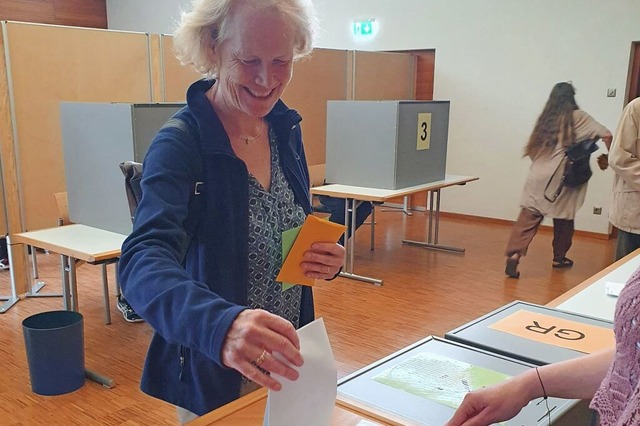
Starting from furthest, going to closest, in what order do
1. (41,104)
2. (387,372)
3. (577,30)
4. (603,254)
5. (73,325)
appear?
(577,30), (603,254), (41,104), (73,325), (387,372)

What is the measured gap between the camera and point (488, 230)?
660cm

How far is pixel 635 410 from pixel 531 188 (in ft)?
13.8

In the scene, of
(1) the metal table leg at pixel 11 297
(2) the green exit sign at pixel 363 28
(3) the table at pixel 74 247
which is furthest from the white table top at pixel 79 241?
(2) the green exit sign at pixel 363 28

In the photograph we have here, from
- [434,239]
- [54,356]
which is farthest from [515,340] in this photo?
[434,239]

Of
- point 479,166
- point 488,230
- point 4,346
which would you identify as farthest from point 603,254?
point 4,346

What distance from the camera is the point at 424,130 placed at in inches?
201

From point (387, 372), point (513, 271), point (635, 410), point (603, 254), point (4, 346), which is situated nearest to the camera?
point (635, 410)

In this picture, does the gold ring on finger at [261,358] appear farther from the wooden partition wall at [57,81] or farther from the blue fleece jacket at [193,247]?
the wooden partition wall at [57,81]

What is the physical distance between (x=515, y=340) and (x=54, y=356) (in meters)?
2.18

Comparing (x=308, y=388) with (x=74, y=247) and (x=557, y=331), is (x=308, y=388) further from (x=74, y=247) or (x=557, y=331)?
(x=74, y=247)

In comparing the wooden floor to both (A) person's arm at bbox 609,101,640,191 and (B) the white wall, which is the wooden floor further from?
(A) person's arm at bbox 609,101,640,191

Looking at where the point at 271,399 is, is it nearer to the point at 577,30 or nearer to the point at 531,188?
the point at 531,188

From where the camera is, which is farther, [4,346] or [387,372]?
[4,346]

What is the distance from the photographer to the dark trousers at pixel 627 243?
3371 millimetres
